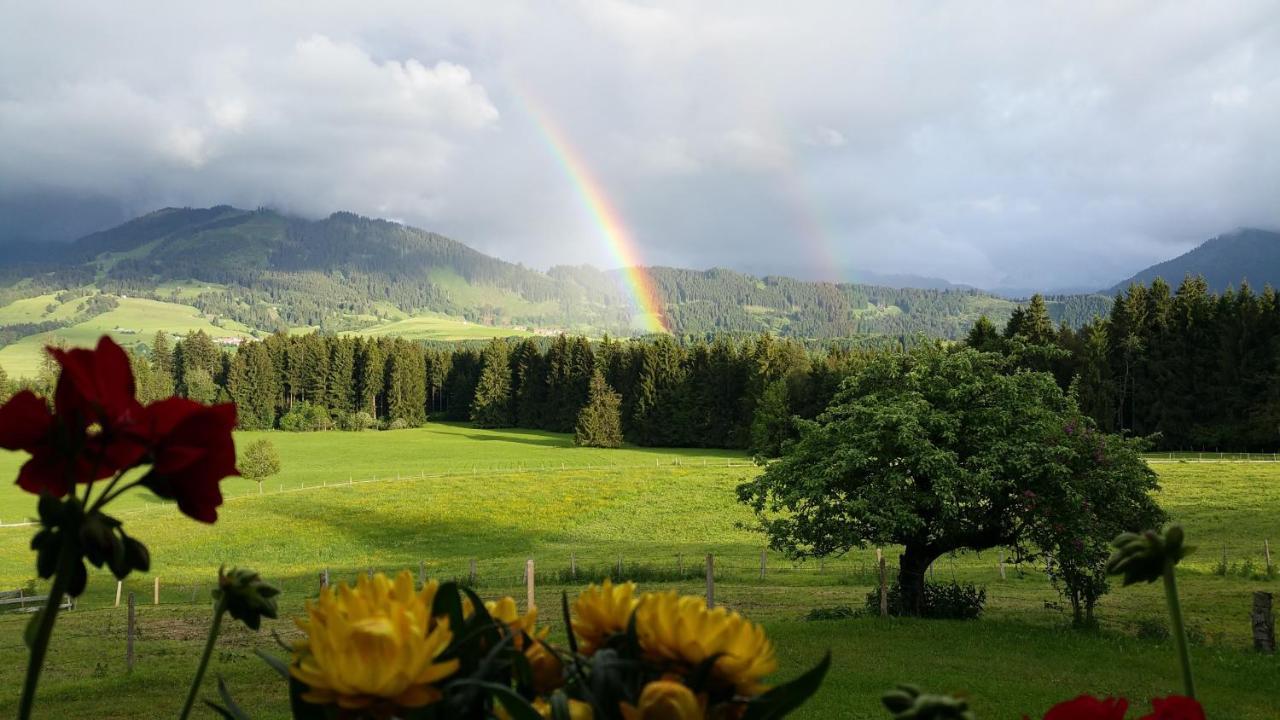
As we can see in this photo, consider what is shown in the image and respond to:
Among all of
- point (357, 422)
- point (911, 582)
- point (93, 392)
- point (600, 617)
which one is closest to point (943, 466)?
point (911, 582)

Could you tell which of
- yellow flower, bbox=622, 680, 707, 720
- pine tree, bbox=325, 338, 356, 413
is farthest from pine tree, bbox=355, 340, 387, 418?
yellow flower, bbox=622, 680, 707, 720

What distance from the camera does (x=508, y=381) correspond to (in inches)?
3452

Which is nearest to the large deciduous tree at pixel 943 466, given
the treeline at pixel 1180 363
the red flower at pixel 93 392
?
the red flower at pixel 93 392

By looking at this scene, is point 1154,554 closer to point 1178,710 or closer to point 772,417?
point 1178,710

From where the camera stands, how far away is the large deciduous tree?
539 inches

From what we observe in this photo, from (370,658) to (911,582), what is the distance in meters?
17.0

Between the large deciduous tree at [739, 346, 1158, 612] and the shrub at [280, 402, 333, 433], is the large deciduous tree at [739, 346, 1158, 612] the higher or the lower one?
the higher one

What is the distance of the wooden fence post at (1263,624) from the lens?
1321 cm

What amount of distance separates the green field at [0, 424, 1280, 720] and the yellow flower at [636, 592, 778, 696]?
20cm

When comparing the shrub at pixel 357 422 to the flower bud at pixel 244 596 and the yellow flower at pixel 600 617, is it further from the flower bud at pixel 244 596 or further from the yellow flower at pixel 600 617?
the yellow flower at pixel 600 617

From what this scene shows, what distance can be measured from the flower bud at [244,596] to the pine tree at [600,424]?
68372mm

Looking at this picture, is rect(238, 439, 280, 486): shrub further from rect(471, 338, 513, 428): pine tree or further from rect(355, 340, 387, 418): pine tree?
rect(471, 338, 513, 428): pine tree

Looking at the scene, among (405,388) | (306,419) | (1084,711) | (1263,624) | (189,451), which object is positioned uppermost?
(189,451)

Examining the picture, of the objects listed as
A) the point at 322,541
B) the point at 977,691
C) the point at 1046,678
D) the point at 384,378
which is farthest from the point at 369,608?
the point at 384,378
